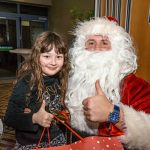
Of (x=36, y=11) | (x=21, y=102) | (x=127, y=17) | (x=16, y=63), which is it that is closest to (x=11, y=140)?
(x=21, y=102)

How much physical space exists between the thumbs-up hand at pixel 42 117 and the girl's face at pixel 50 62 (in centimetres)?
23

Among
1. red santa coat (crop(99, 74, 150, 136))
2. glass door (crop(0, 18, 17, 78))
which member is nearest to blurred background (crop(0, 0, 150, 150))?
glass door (crop(0, 18, 17, 78))

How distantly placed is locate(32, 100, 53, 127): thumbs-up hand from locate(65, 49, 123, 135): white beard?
0.68ft

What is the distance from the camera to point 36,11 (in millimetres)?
8328

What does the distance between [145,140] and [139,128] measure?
66 mm

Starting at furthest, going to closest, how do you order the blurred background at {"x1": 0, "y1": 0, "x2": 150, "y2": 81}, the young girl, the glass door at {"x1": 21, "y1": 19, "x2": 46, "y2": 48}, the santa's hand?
the glass door at {"x1": 21, "y1": 19, "x2": 46, "y2": 48} → the blurred background at {"x1": 0, "y1": 0, "x2": 150, "y2": 81} → the young girl → the santa's hand

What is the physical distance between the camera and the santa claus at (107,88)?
3.96ft

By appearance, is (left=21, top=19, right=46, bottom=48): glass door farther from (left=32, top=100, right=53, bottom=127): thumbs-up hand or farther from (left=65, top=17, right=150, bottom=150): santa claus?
(left=32, top=100, right=53, bottom=127): thumbs-up hand

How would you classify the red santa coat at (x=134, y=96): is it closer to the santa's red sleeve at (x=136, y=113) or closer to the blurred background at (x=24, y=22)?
the santa's red sleeve at (x=136, y=113)

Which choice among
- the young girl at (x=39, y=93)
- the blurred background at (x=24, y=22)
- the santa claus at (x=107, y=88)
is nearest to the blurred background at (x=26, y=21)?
the blurred background at (x=24, y=22)

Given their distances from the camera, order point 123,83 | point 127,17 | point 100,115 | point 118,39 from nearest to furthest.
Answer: point 100,115
point 123,83
point 118,39
point 127,17

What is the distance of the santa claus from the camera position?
1208mm

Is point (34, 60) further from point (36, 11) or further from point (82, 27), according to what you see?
point (36, 11)

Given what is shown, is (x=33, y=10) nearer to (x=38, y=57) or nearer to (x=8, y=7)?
(x=8, y=7)
